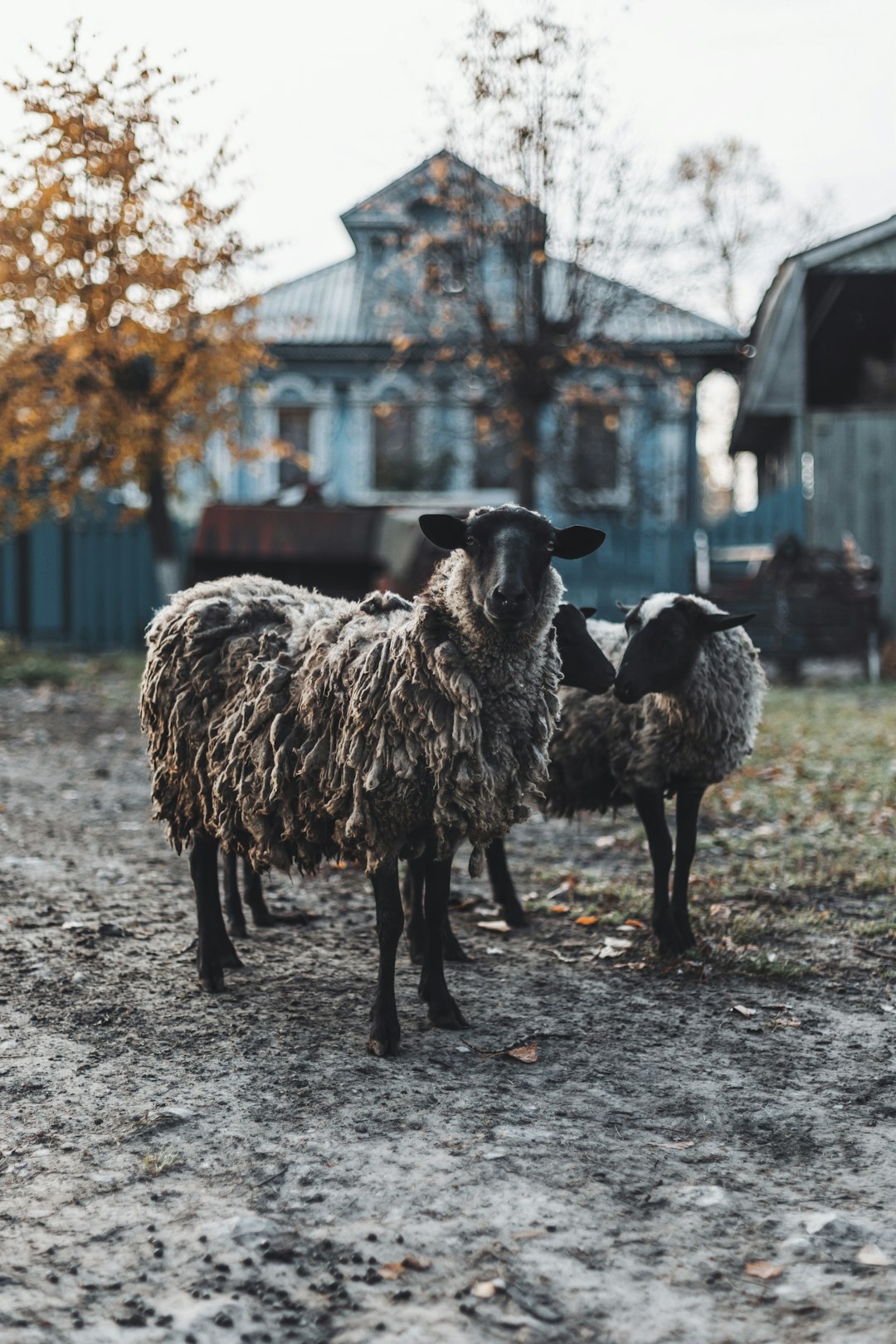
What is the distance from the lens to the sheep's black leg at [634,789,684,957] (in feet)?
16.3

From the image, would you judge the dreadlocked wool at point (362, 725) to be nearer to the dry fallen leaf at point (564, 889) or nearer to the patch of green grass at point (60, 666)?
the dry fallen leaf at point (564, 889)

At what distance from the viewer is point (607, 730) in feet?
17.9

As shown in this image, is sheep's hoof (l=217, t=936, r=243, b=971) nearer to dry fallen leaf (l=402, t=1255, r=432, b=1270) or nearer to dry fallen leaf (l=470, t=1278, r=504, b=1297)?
dry fallen leaf (l=402, t=1255, r=432, b=1270)

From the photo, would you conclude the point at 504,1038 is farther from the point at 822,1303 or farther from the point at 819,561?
the point at 819,561

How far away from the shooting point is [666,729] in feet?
17.1

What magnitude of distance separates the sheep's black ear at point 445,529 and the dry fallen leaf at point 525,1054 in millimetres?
1691

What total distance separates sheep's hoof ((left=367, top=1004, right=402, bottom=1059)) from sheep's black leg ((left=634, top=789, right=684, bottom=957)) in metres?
1.45

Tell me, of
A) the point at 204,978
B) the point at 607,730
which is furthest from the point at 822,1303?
the point at 607,730

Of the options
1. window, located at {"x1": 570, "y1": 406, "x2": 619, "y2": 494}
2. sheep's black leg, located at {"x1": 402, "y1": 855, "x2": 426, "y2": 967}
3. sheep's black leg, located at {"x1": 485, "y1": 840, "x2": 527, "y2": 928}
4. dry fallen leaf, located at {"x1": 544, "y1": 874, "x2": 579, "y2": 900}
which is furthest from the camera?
window, located at {"x1": 570, "y1": 406, "x2": 619, "y2": 494}

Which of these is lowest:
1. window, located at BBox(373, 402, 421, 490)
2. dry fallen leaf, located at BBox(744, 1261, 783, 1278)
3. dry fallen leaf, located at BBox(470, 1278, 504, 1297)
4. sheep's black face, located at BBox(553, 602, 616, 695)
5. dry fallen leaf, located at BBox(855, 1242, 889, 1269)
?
dry fallen leaf, located at BBox(744, 1261, 783, 1278)

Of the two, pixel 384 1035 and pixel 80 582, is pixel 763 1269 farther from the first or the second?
pixel 80 582

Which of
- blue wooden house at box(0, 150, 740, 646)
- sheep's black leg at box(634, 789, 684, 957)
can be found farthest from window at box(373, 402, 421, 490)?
sheep's black leg at box(634, 789, 684, 957)

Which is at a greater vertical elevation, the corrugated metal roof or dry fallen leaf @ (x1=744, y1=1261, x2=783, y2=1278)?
the corrugated metal roof

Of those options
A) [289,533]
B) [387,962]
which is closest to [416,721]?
[387,962]
